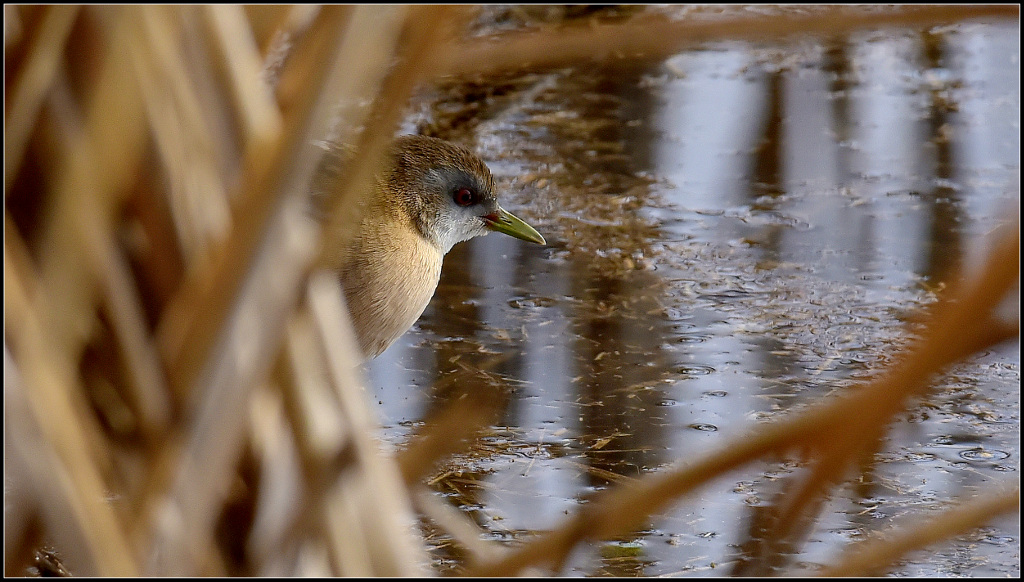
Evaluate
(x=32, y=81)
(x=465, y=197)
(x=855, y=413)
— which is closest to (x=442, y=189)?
(x=465, y=197)

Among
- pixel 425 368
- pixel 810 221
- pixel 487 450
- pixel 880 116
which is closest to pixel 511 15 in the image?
pixel 880 116

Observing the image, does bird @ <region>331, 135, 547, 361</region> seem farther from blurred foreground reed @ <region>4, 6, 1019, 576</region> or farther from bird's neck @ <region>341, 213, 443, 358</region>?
blurred foreground reed @ <region>4, 6, 1019, 576</region>

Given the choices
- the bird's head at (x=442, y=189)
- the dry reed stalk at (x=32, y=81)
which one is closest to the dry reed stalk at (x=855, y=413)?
the dry reed stalk at (x=32, y=81)

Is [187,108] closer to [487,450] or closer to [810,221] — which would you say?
[487,450]

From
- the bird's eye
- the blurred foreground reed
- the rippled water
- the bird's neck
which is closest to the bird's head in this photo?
the bird's eye

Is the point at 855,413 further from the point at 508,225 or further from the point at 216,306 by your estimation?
the point at 508,225

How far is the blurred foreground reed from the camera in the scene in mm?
567

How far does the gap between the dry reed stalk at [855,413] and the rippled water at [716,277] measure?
46.6 inches

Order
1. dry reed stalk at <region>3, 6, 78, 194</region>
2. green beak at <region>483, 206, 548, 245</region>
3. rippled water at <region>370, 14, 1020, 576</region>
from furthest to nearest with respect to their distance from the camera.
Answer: green beak at <region>483, 206, 548, 245</region>, rippled water at <region>370, 14, 1020, 576</region>, dry reed stalk at <region>3, 6, 78, 194</region>

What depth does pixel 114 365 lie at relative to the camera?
63 centimetres

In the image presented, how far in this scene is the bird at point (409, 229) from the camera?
262 cm

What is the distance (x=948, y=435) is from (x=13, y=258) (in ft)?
9.43

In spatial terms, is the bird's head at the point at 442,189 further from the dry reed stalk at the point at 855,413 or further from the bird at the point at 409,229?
the dry reed stalk at the point at 855,413

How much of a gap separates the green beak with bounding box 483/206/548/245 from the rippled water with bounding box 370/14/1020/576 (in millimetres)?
355
